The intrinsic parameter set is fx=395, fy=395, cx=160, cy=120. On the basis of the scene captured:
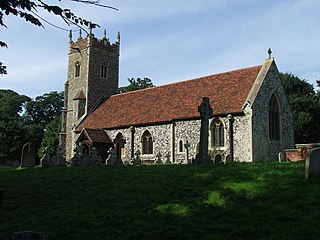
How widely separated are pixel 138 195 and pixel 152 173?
321cm

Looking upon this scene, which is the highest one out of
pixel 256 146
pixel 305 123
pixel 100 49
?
pixel 100 49

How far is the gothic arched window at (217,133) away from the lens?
23125mm

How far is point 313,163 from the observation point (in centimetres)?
969

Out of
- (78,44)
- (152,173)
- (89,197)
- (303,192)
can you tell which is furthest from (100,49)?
(303,192)

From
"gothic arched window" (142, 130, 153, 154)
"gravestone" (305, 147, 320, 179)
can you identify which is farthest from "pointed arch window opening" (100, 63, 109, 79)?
"gravestone" (305, 147, 320, 179)

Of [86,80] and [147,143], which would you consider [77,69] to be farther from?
[147,143]

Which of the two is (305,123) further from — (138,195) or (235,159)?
(138,195)

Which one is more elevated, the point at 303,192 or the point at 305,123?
the point at 305,123

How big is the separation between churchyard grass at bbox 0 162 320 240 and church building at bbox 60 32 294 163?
7326mm

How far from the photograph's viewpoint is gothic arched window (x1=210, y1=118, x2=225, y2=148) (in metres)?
23.1

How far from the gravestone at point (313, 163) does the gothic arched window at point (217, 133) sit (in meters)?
13.3

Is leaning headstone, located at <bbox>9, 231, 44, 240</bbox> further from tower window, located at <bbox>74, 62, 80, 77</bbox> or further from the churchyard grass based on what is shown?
tower window, located at <bbox>74, 62, 80, 77</bbox>

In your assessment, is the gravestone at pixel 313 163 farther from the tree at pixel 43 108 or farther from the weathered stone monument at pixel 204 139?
the tree at pixel 43 108

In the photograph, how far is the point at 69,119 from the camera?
35.1 metres
